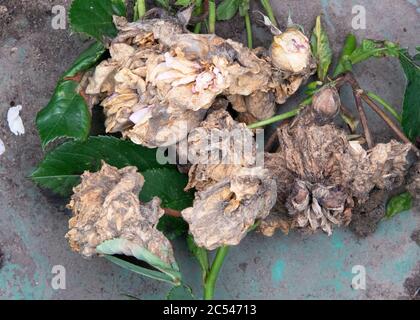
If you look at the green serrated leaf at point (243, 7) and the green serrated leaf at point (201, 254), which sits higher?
the green serrated leaf at point (243, 7)

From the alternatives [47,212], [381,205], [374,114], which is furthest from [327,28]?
[47,212]

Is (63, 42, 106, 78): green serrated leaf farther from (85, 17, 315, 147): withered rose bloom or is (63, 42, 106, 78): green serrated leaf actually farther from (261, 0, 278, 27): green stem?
(261, 0, 278, 27): green stem

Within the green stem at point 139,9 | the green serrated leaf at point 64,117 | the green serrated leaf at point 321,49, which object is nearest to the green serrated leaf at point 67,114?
the green serrated leaf at point 64,117

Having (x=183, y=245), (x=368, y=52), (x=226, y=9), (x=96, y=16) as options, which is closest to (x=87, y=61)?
(x=96, y=16)

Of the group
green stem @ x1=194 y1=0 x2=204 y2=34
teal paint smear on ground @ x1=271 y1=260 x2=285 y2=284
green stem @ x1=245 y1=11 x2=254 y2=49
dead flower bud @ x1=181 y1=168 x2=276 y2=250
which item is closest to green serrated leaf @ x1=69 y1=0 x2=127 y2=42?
green stem @ x1=194 y1=0 x2=204 y2=34

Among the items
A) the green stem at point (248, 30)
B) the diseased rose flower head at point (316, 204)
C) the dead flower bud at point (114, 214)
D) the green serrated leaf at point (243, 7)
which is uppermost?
the green serrated leaf at point (243, 7)

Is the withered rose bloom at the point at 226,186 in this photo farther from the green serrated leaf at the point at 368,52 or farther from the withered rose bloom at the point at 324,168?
the green serrated leaf at the point at 368,52
